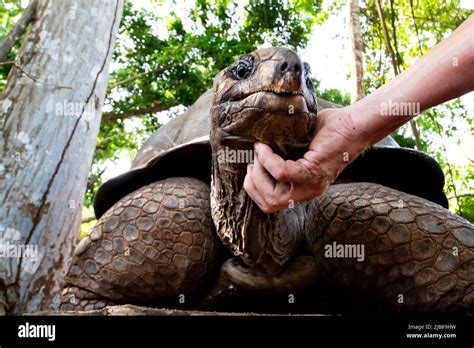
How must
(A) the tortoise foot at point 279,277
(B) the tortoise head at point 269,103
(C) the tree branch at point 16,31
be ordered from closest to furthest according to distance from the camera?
(B) the tortoise head at point 269,103
(A) the tortoise foot at point 279,277
(C) the tree branch at point 16,31

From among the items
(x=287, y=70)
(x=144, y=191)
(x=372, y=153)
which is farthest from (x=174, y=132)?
(x=287, y=70)

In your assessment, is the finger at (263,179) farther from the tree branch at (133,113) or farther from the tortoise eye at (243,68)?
the tree branch at (133,113)

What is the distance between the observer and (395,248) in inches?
84.0

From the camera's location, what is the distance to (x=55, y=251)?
3.10 m

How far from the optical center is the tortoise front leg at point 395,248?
2.02m

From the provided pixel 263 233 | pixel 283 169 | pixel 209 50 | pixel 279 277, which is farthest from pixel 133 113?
pixel 283 169

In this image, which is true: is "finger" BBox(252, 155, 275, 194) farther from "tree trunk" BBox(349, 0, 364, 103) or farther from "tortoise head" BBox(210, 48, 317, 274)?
"tree trunk" BBox(349, 0, 364, 103)

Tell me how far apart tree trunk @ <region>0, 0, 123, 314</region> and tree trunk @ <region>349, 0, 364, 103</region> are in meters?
A: 3.11

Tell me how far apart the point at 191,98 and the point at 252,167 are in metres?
6.13

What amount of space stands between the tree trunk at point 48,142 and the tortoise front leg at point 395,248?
1.67 metres

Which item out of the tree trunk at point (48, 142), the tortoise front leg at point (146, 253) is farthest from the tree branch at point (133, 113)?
the tortoise front leg at point (146, 253)

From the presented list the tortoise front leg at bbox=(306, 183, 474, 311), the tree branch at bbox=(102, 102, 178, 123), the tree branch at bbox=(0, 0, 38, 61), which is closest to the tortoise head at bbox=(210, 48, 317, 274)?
the tortoise front leg at bbox=(306, 183, 474, 311)

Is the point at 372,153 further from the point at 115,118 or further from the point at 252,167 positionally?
the point at 115,118

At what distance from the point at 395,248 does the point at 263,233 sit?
0.59 metres
